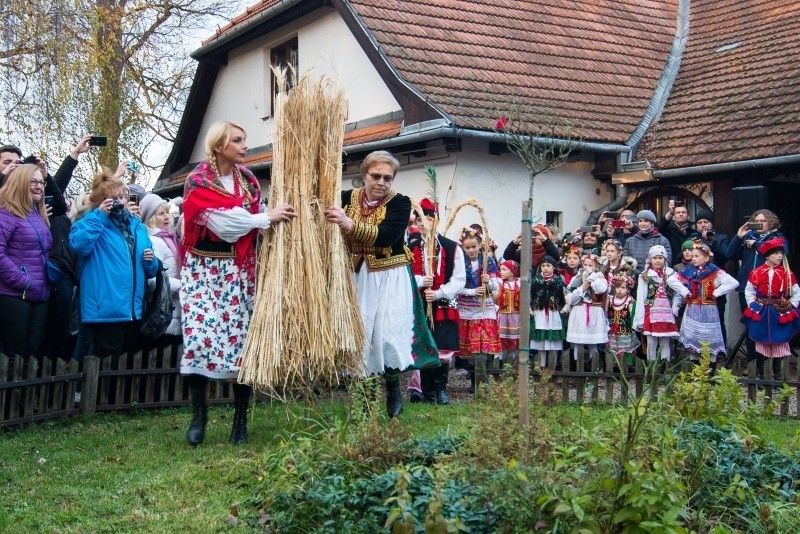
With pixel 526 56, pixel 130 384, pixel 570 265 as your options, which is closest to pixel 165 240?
pixel 130 384

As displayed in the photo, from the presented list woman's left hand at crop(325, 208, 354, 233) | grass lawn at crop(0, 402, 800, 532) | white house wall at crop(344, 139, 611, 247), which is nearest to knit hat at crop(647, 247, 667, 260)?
white house wall at crop(344, 139, 611, 247)

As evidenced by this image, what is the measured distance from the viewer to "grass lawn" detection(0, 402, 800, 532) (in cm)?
387

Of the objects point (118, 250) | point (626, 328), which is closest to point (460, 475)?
point (118, 250)

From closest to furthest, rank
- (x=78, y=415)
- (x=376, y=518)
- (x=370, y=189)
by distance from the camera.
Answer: (x=376, y=518)
(x=370, y=189)
(x=78, y=415)

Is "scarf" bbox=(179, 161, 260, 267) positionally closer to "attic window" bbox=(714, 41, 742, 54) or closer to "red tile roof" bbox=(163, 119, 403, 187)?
"red tile roof" bbox=(163, 119, 403, 187)

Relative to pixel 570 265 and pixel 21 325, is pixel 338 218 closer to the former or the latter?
pixel 21 325

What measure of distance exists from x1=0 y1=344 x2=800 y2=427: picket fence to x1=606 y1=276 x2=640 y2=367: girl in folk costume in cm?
142

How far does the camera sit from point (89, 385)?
21.7 ft

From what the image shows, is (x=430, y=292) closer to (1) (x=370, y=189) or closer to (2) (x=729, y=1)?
(1) (x=370, y=189)

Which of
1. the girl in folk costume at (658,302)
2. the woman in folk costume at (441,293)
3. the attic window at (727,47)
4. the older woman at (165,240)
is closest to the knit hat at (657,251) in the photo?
the girl in folk costume at (658,302)

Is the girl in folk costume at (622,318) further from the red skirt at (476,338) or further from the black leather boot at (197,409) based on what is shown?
the black leather boot at (197,409)

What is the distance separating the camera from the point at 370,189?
566 centimetres

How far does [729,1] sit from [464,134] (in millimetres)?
6620

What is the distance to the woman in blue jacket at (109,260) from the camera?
6.54 meters
